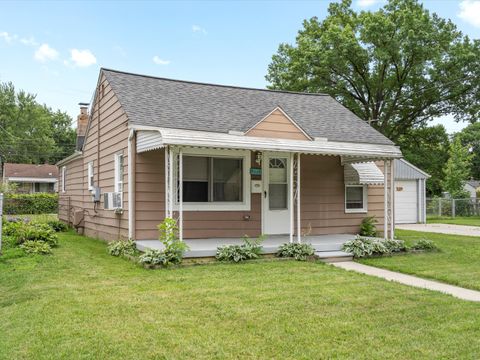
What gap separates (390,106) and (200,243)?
75.0 ft

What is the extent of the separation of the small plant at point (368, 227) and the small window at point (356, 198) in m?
0.31

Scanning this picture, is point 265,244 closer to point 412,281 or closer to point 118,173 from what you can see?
point 412,281

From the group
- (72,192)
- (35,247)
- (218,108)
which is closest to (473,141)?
(72,192)

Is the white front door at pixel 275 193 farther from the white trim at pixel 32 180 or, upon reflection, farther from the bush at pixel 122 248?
the white trim at pixel 32 180

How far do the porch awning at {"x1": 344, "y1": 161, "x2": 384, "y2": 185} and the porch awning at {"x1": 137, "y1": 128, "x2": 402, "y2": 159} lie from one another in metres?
1.20

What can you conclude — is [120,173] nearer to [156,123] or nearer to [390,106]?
[156,123]

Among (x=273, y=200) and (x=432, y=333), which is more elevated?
(x=273, y=200)

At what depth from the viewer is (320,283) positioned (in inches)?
260

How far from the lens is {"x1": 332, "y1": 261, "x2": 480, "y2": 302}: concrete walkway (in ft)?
20.1

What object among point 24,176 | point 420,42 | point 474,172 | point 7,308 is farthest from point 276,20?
point 474,172

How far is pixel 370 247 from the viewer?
9.38 metres

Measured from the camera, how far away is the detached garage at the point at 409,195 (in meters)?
21.4

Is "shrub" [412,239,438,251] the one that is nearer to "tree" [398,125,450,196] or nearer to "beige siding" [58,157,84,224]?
"beige siding" [58,157,84,224]

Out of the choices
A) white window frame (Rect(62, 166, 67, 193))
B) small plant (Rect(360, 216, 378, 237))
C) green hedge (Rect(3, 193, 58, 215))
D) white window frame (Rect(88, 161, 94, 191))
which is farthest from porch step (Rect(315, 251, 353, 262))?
green hedge (Rect(3, 193, 58, 215))
